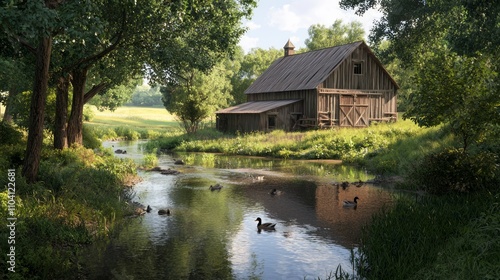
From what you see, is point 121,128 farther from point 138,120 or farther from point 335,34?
point 335,34

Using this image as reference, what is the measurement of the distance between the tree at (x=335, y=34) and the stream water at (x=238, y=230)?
62232mm

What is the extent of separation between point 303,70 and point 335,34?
38775mm

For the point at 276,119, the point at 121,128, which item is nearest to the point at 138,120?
the point at 121,128

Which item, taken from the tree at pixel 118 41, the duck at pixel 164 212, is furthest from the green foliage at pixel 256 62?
the duck at pixel 164 212

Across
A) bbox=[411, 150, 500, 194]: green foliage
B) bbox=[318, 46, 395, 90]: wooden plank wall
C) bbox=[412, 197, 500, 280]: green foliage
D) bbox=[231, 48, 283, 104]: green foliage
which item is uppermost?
bbox=[231, 48, 283, 104]: green foliage

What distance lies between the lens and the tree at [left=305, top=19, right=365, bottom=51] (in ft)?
274

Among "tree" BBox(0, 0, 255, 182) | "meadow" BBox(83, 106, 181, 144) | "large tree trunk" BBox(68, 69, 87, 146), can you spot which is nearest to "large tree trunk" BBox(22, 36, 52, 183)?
"tree" BBox(0, 0, 255, 182)

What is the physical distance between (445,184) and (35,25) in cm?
1399

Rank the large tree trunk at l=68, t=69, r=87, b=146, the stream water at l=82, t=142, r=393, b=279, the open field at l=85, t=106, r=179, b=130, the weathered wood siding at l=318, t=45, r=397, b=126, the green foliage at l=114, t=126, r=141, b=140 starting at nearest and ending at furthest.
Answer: the stream water at l=82, t=142, r=393, b=279 < the large tree trunk at l=68, t=69, r=87, b=146 < the weathered wood siding at l=318, t=45, r=397, b=126 < the green foliage at l=114, t=126, r=141, b=140 < the open field at l=85, t=106, r=179, b=130

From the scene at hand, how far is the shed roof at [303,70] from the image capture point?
44594 mm

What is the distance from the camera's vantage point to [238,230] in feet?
45.4

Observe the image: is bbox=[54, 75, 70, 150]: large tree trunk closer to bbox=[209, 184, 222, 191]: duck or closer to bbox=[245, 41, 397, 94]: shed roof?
bbox=[209, 184, 222, 191]: duck

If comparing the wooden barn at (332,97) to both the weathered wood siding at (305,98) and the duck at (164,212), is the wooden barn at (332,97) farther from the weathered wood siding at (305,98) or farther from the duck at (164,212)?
the duck at (164,212)

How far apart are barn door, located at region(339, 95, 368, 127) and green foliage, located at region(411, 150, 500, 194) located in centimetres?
2773
